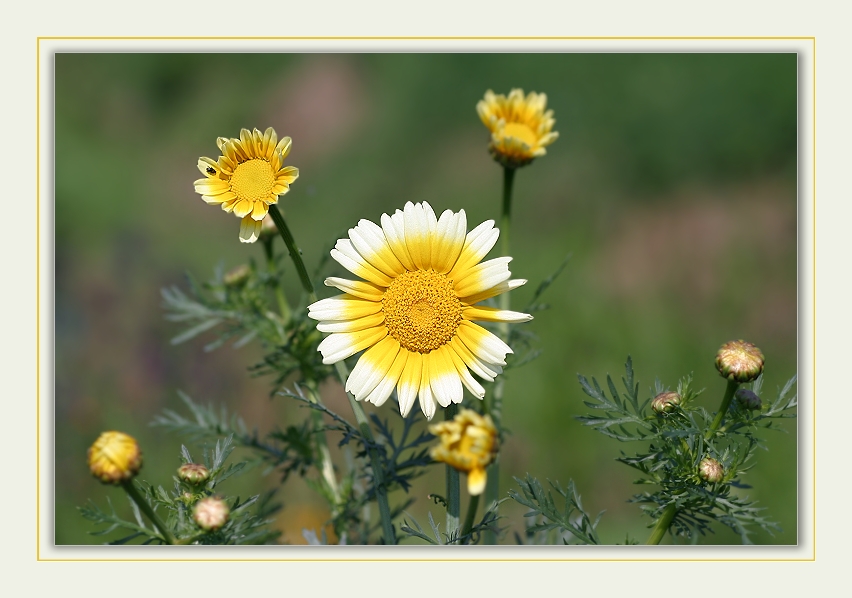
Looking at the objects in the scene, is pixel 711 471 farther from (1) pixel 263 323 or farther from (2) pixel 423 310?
(1) pixel 263 323

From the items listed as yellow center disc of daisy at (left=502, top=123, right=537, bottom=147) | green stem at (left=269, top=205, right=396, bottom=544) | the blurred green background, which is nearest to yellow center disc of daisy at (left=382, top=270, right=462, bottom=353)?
green stem at (left=269, top=205, right=396, bottom=544)

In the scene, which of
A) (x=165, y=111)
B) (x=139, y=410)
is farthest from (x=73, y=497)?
(x=165, y=111)

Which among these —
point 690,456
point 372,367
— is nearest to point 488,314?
point 372,367

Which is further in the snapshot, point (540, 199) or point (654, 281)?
point (540, 199)

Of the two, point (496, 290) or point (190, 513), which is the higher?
point (496, 290)

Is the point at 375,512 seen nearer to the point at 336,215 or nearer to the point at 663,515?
the point at 663,515

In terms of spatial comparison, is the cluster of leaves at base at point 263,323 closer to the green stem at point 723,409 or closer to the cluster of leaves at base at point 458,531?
the cluster of leaves at base at point 458,531
